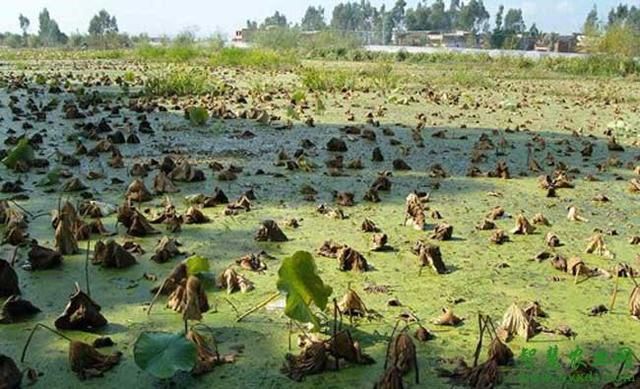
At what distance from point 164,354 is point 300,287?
422 mm

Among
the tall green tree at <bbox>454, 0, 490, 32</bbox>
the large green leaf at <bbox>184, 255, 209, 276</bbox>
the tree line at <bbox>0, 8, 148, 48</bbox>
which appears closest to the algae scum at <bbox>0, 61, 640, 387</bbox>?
the large green leaf at <bbox>184, 255, 209, 276</bbox>

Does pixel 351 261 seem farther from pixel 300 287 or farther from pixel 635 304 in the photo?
pixel 635 304

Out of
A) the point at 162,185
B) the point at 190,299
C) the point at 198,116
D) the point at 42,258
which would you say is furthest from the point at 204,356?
the point at 198,116

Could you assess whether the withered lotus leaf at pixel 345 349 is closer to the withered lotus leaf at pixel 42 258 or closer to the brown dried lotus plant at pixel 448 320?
the brown dried lotus plant at pixel 448 320

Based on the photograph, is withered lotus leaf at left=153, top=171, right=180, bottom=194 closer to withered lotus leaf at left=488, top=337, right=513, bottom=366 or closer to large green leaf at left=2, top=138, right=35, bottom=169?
large green leaf at left=2, top=138, right=35, bottom=169

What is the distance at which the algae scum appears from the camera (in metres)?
1.98

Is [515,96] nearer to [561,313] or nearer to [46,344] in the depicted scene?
[561,313]

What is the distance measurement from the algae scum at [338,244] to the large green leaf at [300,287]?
0.11 meters

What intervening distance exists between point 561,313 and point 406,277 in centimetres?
59

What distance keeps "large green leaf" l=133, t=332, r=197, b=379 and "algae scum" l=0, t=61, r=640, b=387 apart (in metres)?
0.10

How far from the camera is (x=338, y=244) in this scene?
299cm

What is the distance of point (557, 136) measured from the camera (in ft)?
22.3

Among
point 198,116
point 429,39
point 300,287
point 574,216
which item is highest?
point 300,287

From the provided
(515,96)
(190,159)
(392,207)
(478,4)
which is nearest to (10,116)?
(190,159)
